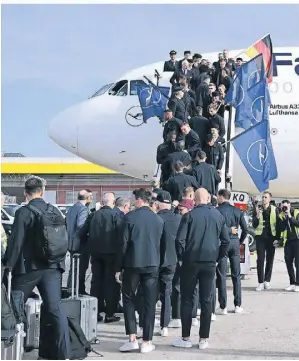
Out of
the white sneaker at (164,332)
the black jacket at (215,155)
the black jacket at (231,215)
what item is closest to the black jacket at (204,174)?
the black jacket at (231,215)

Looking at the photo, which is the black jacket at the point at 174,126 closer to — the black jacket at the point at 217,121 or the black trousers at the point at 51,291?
the black jacket at the point at 217,121

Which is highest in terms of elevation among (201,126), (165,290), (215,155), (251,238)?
(201,126)

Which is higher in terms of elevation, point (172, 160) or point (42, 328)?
point (172, 160)

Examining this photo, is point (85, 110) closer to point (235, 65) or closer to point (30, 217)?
point (235, 65)

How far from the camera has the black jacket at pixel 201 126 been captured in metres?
11.2

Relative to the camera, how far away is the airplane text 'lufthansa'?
1506 centimetres

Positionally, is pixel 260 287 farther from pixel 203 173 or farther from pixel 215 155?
pixel 203 173

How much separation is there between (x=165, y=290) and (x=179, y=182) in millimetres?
1954

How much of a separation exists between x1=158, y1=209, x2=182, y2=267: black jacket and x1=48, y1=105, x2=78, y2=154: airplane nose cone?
8.76m

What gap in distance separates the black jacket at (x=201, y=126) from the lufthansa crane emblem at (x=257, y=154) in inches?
73.2

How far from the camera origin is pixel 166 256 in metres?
6.89

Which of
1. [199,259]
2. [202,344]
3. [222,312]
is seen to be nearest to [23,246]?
[199,259]

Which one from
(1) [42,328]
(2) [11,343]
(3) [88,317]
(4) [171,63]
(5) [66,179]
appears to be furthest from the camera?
(5) [66,179]

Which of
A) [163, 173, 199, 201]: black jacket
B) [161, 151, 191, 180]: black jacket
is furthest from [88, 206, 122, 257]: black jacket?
[161, 151, 191, 180]: black jacket
